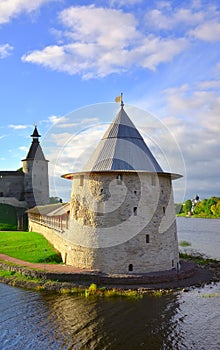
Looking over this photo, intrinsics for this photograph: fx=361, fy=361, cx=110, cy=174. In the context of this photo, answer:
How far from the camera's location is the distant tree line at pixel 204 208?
3694 inches

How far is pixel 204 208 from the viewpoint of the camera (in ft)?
332

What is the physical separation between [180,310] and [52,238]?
14500mm

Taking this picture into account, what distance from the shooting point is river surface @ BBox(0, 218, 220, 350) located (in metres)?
11.5

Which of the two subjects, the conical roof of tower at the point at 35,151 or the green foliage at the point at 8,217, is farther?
the conical roof of tower at the point at 35,151

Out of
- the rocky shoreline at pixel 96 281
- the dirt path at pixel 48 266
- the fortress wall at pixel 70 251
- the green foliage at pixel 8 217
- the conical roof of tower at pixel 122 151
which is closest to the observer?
the rocky shoreline at pixel 96 281

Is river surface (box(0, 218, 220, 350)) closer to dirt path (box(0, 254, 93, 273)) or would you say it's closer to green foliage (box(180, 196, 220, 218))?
dirt path (box(0, 254, 93, 273))

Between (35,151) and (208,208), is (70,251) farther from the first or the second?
(208,208)

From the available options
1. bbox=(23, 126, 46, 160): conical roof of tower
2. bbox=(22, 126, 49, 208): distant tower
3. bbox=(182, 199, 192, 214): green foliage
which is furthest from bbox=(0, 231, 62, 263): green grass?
bbox=(182, 199, 192, 214): green foliage

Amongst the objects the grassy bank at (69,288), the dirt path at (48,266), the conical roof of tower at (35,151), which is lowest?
the grassy bank at (69,288)

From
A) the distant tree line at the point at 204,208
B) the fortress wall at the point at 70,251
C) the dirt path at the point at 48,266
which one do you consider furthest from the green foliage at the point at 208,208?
the dirt path at the point at 48,266

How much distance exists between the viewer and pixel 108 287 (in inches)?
685

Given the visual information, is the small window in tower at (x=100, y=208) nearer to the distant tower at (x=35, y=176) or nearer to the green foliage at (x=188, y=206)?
the distant tower at (x=35, y=176)

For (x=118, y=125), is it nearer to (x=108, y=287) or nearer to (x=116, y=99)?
(x=116, y=99)

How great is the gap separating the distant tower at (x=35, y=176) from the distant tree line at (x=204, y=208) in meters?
49.0
